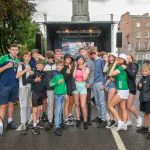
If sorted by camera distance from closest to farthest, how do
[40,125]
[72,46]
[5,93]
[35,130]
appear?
[35,130], [5,93], [40,125], [72,46]

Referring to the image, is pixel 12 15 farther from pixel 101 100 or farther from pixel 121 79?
pixel 121 79

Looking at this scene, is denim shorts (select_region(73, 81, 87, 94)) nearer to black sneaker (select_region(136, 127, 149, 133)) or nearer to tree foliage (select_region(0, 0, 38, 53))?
black sneaker (select_region(136, 127, 149, 133))

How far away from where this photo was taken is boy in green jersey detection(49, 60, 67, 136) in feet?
32.6

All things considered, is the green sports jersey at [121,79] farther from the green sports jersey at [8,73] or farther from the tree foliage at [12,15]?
the tree foliage at [12,15]

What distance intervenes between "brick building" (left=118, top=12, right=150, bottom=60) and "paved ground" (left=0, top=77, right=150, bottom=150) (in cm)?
8114

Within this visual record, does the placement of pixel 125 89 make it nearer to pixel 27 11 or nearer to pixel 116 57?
pixel 116 57

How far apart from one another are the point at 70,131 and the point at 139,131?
159cm

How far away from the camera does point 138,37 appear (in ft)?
302

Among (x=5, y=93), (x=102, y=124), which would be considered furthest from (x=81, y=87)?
(x=5, y=93)

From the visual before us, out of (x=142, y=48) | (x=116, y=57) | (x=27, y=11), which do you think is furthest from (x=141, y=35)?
(x=116, y=57)

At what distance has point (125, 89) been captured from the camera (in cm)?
998

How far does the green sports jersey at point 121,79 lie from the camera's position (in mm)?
9961

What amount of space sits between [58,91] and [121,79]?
1.49 metres

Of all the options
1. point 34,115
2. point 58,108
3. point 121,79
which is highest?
point 121,79
